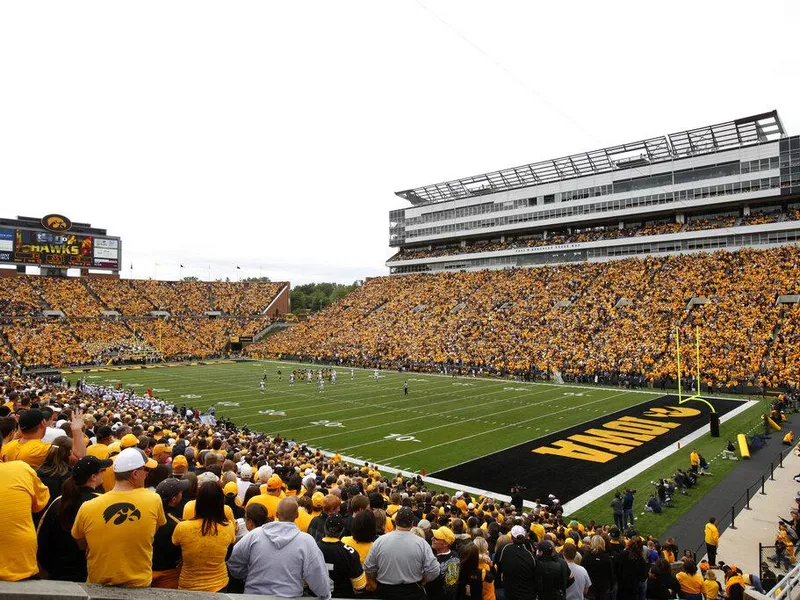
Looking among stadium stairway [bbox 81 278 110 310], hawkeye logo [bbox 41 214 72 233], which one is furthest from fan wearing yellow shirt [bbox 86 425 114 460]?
hawkeye logo [bbox 41 214 72 233]

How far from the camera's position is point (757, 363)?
1201 inches

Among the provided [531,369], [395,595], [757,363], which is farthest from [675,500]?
[531,369]

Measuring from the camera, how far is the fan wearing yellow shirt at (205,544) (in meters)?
3.62

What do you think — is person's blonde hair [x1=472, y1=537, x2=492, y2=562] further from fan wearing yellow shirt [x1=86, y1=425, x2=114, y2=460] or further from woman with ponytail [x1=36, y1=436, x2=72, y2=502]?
fan wearing yellow shirt [x1=86, y1=425, x2=114, y2=460]

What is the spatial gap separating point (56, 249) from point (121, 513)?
66.2m

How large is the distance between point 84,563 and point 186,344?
58180mm

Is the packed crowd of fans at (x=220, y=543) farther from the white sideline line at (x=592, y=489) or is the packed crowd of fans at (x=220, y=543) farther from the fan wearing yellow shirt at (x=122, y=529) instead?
the white sideline line at (x=592, y=489)

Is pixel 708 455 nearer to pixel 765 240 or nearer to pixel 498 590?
pixel 498 590

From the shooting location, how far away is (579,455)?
17.3 metres

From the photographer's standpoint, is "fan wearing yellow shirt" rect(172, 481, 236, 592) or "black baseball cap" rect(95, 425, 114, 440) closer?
"fan wearing yellow shirt" rect(172, 481, 236, 592)

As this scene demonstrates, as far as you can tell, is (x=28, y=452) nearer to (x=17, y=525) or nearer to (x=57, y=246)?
(x=17, y=525)

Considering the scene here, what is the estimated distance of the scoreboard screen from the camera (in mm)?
55369

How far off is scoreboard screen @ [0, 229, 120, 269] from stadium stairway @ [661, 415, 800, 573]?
63.8 meters

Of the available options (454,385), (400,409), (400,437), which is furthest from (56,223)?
(400,437)
